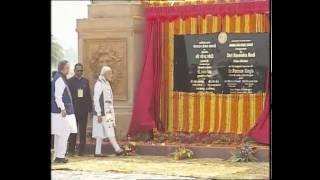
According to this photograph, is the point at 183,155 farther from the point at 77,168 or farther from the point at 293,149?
the point at 293,149

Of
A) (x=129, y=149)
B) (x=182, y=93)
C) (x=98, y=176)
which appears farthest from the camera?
(x=182, y=93)

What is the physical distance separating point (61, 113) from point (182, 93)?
194 centimetres

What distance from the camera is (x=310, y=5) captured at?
5.02 metres

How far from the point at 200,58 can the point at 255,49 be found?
79cm

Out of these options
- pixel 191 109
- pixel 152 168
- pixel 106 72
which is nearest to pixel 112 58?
pixel 106 72

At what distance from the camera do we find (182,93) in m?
9.33

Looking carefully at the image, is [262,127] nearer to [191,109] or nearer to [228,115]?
[228,115]

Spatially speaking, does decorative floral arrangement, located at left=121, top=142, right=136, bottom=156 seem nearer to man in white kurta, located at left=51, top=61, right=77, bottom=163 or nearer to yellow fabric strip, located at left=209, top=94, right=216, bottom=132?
man in white kurta, located at left=51, top=61, right=77, bottom=163

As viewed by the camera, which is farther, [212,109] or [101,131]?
[212,109]

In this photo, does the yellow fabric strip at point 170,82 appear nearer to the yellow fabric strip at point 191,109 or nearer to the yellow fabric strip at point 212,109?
the yellow fabric strip at point 191,109

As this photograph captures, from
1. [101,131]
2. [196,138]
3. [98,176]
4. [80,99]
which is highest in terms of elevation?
[80,99]

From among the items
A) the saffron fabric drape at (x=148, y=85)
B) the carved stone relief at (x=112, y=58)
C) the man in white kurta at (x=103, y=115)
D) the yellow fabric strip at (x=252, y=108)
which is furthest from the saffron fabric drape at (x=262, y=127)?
A: the carved stone relief at (x=112, y=58)

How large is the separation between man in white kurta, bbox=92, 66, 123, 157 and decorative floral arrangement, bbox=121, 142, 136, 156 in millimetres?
68

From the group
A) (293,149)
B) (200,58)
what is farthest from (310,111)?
(200,58)
